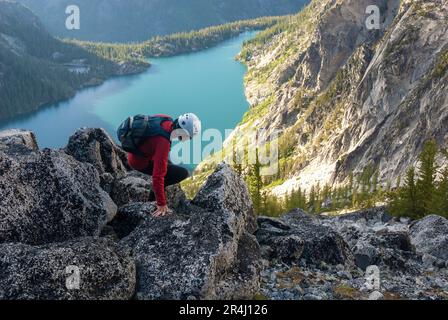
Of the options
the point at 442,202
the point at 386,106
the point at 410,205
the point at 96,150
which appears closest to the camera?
the point at 96,150

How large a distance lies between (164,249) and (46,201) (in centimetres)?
506

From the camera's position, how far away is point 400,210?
141 ft

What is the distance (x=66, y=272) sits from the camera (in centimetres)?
1420

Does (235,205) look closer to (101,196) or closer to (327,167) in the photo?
(101,196)

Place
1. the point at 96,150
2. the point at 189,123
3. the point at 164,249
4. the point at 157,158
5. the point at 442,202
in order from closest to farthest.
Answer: the point at 189,123
the point at 157,158
the point at 164,249
the point at 96,150
the point at 442,202

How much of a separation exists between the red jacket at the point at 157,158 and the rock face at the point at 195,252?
55.9 inches

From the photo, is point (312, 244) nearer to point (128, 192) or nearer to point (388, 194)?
point (128, 192)

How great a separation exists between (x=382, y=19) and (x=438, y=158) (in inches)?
4548

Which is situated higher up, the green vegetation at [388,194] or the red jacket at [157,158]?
the red jacket at [157,158]

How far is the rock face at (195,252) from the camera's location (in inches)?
Answer: 600

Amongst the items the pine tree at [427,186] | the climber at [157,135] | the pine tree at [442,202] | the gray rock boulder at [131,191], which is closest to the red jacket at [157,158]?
the climber at [157,135]

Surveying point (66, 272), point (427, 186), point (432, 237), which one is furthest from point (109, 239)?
point (427, 186)

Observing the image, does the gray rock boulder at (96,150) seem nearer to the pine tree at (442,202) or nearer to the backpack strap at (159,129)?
the backpack strap at (159,129)
